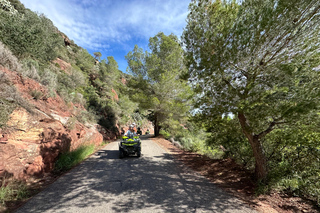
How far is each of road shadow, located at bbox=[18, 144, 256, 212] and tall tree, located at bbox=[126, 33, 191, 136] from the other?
874 centimetres

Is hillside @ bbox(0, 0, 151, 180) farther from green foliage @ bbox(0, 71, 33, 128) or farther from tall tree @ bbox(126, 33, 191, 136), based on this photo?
tall tree @ bbox(126, 33, 191, 136)

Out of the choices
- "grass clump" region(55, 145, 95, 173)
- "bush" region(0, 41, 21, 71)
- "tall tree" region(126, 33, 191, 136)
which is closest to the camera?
"grass clump" region(55, 145, 95, 173)

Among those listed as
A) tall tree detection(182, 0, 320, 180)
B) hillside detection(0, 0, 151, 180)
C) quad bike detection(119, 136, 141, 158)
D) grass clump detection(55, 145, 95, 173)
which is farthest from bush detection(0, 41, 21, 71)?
tall tree detection(182, 0, 320, 180)

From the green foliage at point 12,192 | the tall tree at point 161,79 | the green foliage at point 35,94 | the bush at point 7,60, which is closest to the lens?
the green foliage at point 12,192

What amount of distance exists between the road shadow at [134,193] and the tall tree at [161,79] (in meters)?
8.74

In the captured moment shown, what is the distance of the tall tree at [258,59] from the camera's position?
10.4 feet

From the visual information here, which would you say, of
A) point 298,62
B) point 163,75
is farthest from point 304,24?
point 163,75

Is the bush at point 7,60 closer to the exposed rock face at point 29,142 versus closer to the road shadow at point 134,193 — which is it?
the exposed rock face at point 29,142

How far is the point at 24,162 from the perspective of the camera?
423 centimetres

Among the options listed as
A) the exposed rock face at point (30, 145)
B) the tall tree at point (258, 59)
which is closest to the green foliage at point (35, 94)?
the exposed rock face at point (30, 145)

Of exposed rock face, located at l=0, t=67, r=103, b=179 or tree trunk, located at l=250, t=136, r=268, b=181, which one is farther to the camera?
tree trunk, located at l=250, t=136, r=268, b=181

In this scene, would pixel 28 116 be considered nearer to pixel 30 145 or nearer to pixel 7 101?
pixel 7 101

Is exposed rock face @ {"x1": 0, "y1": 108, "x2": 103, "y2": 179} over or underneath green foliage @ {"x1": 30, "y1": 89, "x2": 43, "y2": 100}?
underneath

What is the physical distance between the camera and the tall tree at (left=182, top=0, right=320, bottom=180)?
3162mm
